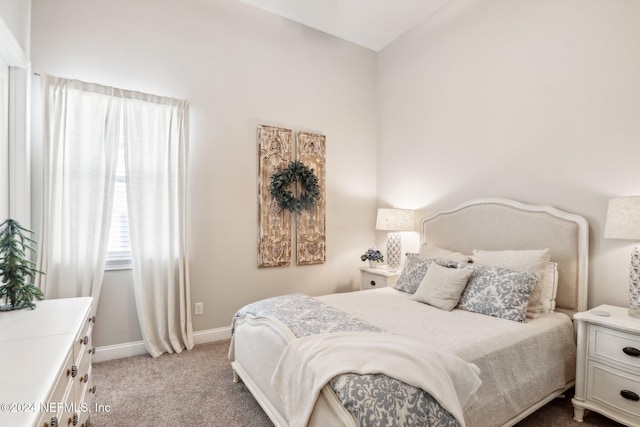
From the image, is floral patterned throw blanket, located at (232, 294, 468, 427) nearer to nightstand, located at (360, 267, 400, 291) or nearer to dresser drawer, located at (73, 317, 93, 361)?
dresser drawer, located at (73, 317, 93, 361)

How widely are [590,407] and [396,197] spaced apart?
2.62m

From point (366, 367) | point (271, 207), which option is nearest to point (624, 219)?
point (366, 367)

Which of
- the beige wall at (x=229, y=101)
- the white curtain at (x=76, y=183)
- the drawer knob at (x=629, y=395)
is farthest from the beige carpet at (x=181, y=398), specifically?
the white curtain at (x=76, y=183)

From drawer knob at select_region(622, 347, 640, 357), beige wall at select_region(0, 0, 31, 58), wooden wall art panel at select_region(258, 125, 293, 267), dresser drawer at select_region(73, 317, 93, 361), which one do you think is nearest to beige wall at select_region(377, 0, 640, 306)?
drawer knob at select_region(622, 347, 640, 357)

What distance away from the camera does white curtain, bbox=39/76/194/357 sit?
104 inches

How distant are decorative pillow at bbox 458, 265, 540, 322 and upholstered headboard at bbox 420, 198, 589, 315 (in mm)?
410

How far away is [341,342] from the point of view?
5.23 ft

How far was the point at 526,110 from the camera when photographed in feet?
9.27

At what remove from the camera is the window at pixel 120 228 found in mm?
2938

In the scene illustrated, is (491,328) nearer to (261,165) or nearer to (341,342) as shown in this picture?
(341,342)

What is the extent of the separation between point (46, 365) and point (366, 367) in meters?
1.16

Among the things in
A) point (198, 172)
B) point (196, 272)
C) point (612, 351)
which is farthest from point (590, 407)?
point (198, 172)

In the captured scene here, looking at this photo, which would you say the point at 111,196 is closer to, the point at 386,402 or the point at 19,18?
the point at 19,18

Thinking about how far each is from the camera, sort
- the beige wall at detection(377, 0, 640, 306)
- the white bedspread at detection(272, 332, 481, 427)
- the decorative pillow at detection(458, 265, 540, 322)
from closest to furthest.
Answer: the white bedspread at detection(272, 332, 481, 427) < the decorative pillow at detection(458, 265, 540, 322) < the beige wall at detection(377, 0, 640, 306)
